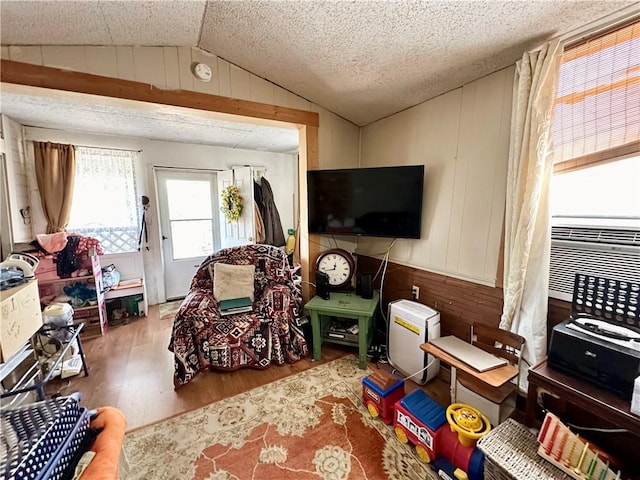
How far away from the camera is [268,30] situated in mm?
1638

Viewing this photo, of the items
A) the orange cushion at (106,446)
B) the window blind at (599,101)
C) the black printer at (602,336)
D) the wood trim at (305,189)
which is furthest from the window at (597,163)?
the orange cushion at (106,446)

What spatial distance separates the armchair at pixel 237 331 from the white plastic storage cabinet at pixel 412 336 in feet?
2.55

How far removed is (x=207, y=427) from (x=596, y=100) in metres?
2.76

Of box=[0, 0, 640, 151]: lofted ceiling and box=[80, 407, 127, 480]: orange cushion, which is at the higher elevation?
box=[0, 0, 640, 151]: lofted ceiling

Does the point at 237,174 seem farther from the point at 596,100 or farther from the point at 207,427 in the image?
the point at 596,100

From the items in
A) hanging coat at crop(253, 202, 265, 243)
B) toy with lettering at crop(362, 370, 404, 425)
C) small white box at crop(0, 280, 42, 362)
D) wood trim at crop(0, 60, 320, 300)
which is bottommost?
toy with lettering at crop(362, 370, 404, 425)

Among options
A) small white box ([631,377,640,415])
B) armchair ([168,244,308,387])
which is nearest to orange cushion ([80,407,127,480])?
armchair ([168,244,308,387])

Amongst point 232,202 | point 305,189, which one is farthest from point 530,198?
point 232,202

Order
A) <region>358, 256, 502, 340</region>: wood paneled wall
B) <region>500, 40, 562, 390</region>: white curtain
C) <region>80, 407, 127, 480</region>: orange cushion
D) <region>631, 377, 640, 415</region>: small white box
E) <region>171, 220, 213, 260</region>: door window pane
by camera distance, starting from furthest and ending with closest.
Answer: <region>171, 220, 213, 260</region>: door window pane
<region>358, 256, 502, 340</region>: wood paneled wall
<region>500, 40, 562, 390</region>: white curtain
<region>631, 377, 640, 415</region>: small white box
<region>80, 407, 127, 480</region>: orange cushion

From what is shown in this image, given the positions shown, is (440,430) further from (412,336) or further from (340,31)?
(340,31)

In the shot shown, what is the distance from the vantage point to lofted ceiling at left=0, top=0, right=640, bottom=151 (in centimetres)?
127

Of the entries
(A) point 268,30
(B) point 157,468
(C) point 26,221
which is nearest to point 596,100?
(A) point 268,30

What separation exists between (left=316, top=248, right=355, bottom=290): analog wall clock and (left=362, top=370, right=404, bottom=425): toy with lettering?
0.92 metres

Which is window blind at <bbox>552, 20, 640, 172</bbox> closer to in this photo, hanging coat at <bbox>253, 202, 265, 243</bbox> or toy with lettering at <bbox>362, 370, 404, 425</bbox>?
toy with lettering at <bbox>362, 370, 404, 425</bbox>
